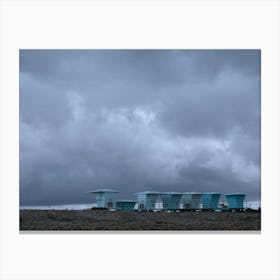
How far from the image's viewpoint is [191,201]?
68.9 ft

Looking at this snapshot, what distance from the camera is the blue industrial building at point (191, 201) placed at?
68.6ft

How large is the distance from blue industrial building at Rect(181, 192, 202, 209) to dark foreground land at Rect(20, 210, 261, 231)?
3462mm

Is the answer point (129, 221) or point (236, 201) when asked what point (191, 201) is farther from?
point (129, 221)

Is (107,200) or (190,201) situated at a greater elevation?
(107,200)

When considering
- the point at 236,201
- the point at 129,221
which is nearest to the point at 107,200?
the point at 129,221

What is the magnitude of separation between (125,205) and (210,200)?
385 cm

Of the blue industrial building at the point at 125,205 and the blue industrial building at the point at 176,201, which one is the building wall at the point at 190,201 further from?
the blue industrial building at the point at 125,205

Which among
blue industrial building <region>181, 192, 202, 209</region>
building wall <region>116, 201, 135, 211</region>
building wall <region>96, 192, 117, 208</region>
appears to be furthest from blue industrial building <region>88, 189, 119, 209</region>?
blue industrial building <region>181, 192, 202, 209</region>

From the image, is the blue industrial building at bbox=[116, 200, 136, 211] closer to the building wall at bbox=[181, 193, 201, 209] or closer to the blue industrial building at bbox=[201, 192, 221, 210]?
the building wall at bbox=[181, 193, 201, 209]
